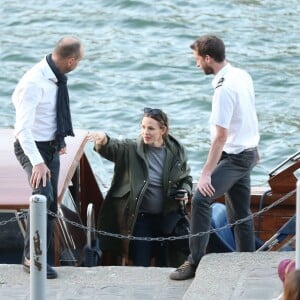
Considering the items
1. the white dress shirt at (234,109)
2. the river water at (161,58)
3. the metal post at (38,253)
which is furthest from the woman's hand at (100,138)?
the river water at (161,58)

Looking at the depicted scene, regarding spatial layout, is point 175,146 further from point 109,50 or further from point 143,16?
point 143,16

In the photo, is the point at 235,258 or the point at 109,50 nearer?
the point at 235,258

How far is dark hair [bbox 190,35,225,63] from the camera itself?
894 cm

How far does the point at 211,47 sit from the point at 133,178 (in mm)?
1388

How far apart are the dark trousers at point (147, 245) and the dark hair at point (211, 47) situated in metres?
1.47

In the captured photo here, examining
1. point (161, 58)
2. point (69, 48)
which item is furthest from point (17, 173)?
point (161, 58)

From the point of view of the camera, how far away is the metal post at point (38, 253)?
770 centimetres

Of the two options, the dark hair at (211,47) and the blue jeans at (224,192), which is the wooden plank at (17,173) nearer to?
the blue jeans at (224,192)

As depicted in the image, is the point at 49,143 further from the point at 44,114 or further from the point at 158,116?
the point at 158,116

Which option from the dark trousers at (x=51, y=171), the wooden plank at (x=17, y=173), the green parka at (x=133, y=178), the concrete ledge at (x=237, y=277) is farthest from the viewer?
the green parka at (x=133, y=178)

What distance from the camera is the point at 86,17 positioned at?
22562 mm

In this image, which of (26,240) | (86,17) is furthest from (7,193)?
(86,17)

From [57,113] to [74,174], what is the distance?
7.12ft

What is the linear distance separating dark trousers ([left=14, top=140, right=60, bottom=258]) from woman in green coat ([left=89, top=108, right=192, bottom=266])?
0.87 metres
